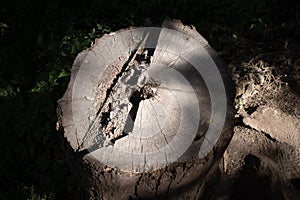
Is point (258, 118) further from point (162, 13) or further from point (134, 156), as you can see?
point (162, 13)

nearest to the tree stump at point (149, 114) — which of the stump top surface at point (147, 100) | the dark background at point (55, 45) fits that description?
the stump top surface at point (147, 100)

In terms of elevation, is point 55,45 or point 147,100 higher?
point 55,45

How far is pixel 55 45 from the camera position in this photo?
153 inches

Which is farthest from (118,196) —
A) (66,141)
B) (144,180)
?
(66,141)

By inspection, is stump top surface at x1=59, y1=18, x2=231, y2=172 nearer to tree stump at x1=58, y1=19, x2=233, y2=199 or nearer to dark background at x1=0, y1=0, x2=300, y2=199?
tree stump at x1=58, y1=19, x2=233, y2=199

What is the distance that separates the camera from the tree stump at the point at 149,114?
2115 mm

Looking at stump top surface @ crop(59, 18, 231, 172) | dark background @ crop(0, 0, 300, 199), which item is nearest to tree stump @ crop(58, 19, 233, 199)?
stump top surface @ crop(59, 18, 231, 172)

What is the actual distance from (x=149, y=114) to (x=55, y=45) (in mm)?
1963

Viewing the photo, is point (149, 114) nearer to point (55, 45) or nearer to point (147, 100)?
point (147, 100)

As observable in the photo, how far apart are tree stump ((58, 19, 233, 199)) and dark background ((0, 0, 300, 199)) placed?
3.71 ft

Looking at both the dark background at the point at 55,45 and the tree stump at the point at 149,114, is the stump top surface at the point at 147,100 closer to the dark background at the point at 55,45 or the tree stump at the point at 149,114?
the tree stump at the point at 149,114

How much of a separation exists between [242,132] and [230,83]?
0.65 metres

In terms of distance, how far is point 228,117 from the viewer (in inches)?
92.3

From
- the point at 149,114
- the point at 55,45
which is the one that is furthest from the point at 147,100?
the point at 55,45
